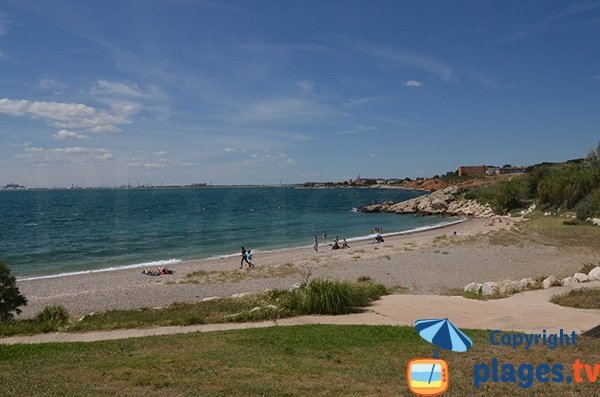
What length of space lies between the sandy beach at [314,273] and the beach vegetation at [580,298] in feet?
16.9

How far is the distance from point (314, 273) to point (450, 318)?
50.6 ft

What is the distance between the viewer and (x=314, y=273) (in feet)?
95.1

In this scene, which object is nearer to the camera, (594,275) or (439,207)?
(594,275)

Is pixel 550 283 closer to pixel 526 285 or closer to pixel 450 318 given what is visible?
pixel 526 285

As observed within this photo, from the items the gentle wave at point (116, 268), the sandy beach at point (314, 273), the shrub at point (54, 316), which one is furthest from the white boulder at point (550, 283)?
the gentle wave at point (116, 268)

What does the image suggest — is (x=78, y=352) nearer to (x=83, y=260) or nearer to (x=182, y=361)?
(x=182, y=361)

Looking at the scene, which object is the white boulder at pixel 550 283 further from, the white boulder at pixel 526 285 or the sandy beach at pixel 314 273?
the sandy beach at pixel 314 273

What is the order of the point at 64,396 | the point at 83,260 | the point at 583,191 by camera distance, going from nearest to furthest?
the point at 64,396
the point at 83,260
the point at 583,191

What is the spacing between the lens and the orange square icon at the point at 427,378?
6422mm

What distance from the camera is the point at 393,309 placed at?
15.5 metres

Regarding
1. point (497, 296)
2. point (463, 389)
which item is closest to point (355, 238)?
point (497, 296)

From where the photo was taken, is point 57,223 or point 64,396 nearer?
point 64,396

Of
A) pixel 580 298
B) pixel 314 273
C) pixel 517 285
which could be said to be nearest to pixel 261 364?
pixel 580 298

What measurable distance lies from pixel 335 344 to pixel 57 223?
7180 centimetres
